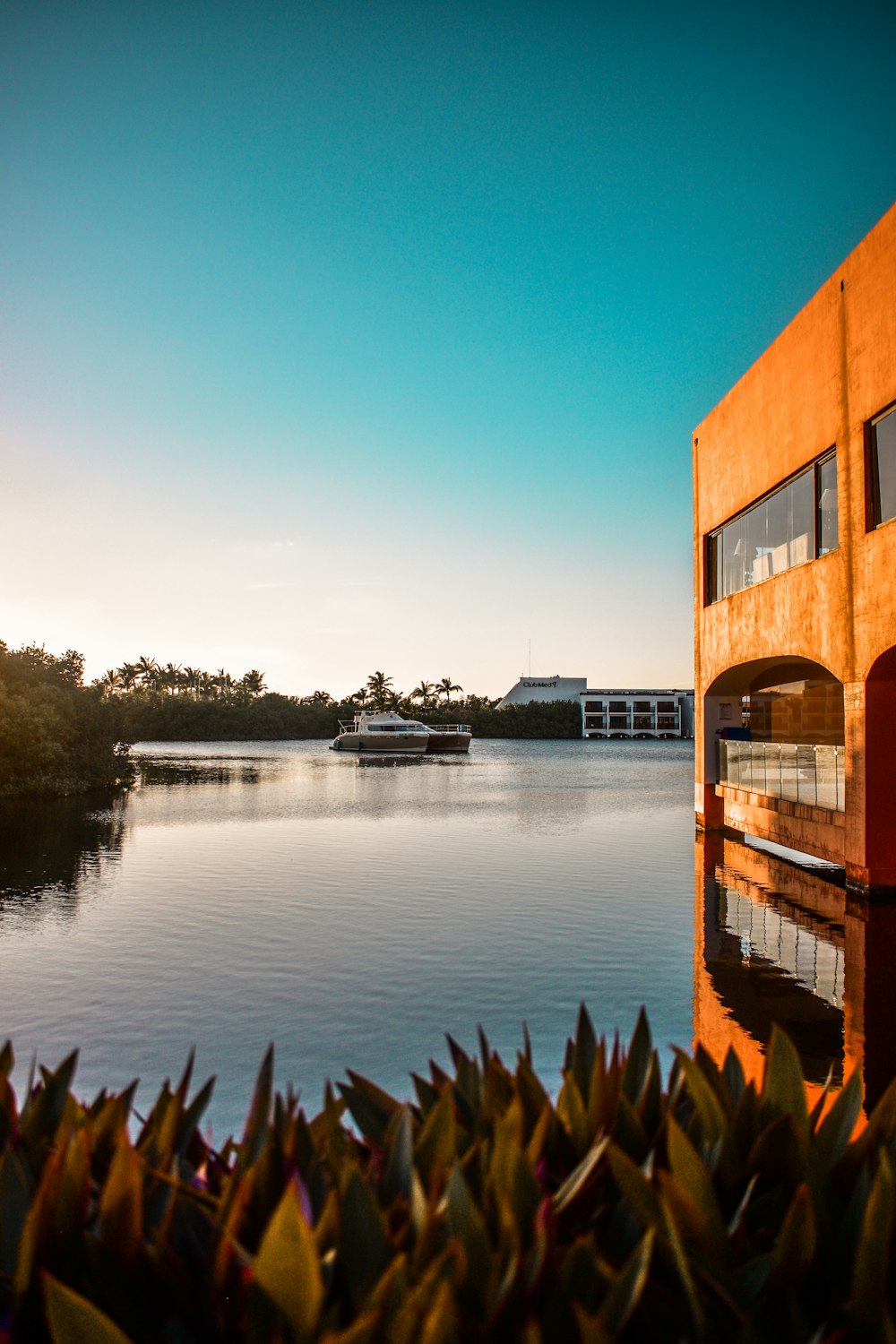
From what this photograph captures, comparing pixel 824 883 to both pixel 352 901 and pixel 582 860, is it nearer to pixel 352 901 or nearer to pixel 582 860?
pixel 582 860

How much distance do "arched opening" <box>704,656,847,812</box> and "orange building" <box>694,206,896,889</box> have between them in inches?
1.9

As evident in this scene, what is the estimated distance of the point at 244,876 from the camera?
57.3 ft

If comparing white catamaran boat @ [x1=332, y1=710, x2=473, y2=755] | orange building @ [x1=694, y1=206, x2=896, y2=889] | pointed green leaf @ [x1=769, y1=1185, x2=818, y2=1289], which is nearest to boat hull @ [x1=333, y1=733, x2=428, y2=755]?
white catamaran boat @ [x1=332, y1=710, x2=473, y2=755]

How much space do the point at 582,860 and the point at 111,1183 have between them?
1783cm

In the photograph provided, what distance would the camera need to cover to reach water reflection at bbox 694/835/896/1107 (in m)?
7.73

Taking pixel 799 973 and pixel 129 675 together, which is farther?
pixel 129 675

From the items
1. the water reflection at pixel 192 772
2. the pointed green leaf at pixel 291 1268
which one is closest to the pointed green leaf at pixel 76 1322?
the pointed green leaf at pixel 291 1268

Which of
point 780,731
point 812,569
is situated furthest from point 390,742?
point 812,569

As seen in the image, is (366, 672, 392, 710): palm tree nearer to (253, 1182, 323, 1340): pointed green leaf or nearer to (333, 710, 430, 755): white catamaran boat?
(333, 710, 430, 755): white catamaran boat

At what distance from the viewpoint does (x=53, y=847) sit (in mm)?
21484

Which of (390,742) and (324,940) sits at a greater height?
(390,742)

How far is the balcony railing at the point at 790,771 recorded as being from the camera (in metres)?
15.5

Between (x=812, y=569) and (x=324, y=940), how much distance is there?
1004cm

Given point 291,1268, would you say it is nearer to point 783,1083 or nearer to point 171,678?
point 783,1083
